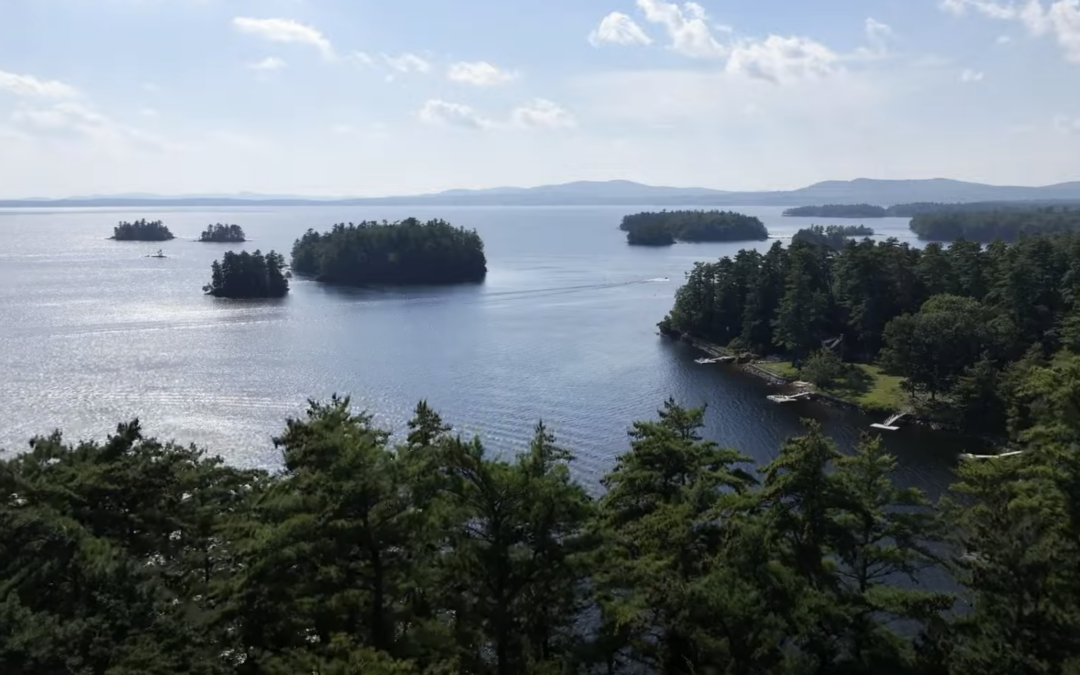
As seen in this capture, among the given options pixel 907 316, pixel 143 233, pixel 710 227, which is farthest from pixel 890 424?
pixel 143 233

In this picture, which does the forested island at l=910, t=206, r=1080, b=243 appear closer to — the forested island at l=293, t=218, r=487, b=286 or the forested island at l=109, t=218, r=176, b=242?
the forested island at l=293, t=218, r=487, b=286

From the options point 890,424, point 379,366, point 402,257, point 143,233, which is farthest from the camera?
point 143,233

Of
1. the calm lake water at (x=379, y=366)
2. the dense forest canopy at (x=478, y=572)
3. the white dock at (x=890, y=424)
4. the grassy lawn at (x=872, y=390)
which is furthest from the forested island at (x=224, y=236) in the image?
the dense forest canopy at (x=478, y=572)

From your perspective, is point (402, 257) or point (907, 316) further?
point (402, 257)

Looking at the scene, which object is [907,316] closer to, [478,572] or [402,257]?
[478,572]

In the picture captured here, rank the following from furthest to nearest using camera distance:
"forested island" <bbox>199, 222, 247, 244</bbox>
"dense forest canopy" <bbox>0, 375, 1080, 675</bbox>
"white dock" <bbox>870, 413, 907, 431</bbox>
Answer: "forested island" <bbox>199, 222, 247, 244</bbox>, "white dock" <bbox>870, 413, 907, 431</bbox>, "dense forest canopy" <bbox>0, 375, 1080, 675</bbox>

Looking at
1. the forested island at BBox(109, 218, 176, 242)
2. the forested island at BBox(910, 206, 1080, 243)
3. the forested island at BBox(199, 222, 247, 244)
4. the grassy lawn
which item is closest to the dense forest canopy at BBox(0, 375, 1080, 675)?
the grassy lawn

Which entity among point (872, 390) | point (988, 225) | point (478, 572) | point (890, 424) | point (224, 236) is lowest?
point (890, 424)

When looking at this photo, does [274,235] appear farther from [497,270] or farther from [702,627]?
[702,627]
